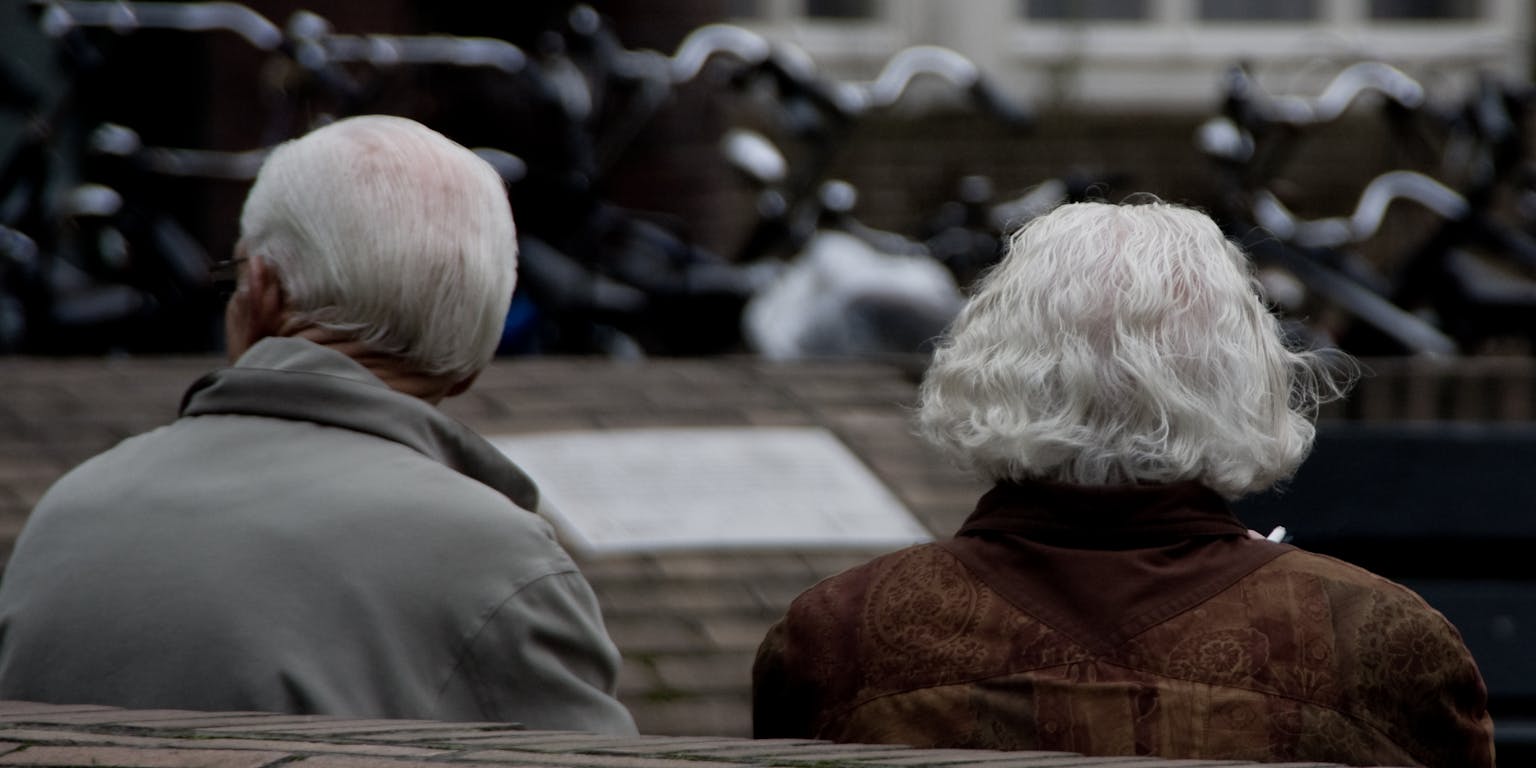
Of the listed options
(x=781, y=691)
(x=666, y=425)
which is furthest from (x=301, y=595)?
(x=666, y=425)

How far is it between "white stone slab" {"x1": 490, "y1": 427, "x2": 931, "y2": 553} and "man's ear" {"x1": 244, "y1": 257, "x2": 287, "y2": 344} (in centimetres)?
144

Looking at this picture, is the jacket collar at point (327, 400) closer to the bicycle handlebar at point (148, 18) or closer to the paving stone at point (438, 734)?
the paving stone at point (438, 734)

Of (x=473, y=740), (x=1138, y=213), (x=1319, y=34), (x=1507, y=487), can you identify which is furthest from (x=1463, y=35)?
(x=473, y=740)

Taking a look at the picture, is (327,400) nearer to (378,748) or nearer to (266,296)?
(266,296)

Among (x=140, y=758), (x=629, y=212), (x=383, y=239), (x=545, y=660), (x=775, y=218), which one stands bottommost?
(x=629, y=212)

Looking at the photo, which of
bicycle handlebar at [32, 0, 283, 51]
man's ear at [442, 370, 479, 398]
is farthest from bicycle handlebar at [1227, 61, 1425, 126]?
man's ear at [442, 370, 479, 398]

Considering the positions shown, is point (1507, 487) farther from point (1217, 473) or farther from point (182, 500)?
point (182, 500)

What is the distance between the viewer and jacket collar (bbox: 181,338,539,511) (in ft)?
8.02

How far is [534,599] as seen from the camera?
231 centimetres

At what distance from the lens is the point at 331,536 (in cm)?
229

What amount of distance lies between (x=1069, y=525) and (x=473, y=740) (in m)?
0.66

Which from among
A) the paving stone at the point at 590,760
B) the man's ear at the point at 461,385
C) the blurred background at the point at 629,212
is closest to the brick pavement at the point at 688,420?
the blurred background at the point at 629,212

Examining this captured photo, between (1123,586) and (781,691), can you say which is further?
(781,691)

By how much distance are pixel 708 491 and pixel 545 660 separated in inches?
75.6
